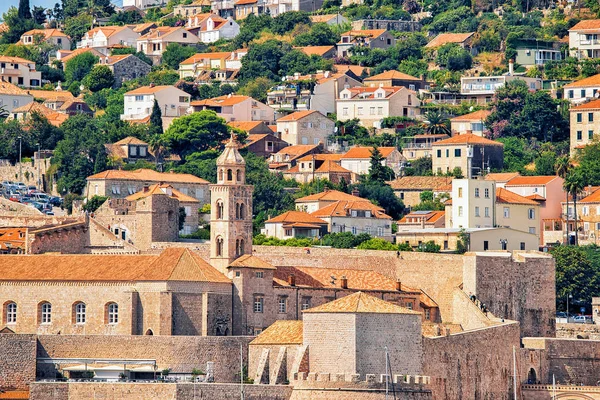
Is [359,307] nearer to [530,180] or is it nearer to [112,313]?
[112,313]

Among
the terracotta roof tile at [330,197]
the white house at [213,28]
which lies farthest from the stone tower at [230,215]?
the white house at [213,28]

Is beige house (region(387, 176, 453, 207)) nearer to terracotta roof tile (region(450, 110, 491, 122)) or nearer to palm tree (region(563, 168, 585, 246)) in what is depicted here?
palm tree (region(563, 168, 585, 246))

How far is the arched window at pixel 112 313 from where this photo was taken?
266 ft

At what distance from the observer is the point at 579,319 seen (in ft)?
308

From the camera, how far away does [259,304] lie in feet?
270

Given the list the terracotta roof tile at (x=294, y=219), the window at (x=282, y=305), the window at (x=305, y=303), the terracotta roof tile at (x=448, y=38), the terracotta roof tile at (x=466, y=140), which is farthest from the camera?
the terracotta roof tile at (x=448, y=38)

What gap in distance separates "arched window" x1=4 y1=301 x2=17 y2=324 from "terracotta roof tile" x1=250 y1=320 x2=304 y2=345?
34.0 ft

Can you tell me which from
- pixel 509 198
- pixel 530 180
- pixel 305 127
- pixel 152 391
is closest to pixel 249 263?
pixel 152 391

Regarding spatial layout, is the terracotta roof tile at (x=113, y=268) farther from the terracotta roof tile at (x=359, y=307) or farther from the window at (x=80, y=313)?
the terracotta roof tile at (x=359, y=307)

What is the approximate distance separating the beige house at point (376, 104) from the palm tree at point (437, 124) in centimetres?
240

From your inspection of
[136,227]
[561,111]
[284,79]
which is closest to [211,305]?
[136,227]

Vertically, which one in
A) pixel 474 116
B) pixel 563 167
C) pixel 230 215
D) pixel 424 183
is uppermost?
pixel 474 116

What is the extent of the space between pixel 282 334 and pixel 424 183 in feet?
112

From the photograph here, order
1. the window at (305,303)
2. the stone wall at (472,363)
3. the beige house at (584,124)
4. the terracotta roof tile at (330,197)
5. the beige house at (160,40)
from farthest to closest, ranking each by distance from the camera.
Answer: the beige house at (160,40), the beige house at (584,124), the terracotta roof tile at (330,197), the window at (305,303), the stone wall at (472,363)
